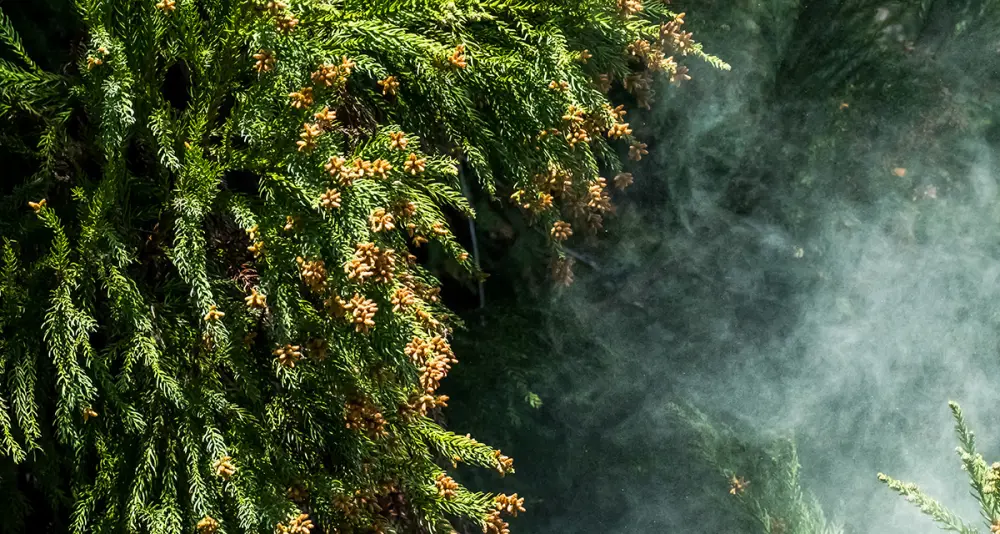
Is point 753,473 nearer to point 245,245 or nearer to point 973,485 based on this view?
point 973,485

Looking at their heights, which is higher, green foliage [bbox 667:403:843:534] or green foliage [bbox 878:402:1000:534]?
green foliage [bbox 878:402:1000:534]

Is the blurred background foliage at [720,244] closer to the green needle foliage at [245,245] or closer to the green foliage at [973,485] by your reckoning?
the green foliage at [973,485]

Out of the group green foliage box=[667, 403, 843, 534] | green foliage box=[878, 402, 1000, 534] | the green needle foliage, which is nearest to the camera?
the green needle foliage

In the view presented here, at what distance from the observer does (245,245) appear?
4.29ft

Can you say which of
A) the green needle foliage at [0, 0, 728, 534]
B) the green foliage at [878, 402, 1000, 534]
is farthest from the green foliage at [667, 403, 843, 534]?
the green needle foliage at [0, 0, 728, 534]

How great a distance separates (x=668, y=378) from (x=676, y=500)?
23 cm

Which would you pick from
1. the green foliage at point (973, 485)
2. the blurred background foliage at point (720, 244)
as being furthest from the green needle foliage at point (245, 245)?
A: the green foliage at point (973, 485)

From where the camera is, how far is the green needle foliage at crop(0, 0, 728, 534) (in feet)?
3.67

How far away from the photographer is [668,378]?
70.9 inches

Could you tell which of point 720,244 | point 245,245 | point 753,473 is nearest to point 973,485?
point 753,473

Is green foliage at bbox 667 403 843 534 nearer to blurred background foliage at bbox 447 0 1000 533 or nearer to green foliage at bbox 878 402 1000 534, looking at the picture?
blurred background foliage at bbox 447 0 1000 533

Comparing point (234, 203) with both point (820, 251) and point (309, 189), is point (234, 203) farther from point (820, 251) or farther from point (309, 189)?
point (820, 251)

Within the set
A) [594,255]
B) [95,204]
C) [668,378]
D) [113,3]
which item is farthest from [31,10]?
[668,378]

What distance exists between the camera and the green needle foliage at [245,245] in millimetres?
1118
